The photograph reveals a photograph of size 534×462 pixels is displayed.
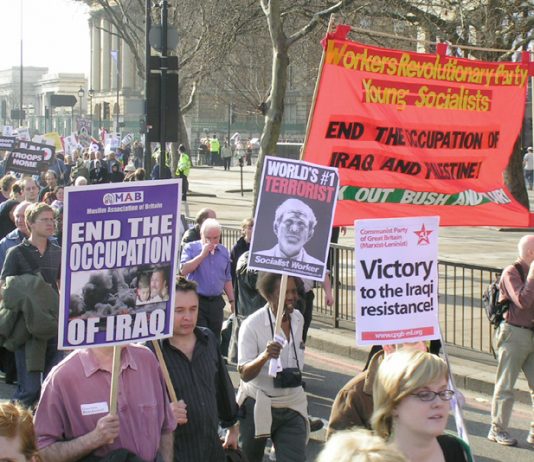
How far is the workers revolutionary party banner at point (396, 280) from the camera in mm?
5578

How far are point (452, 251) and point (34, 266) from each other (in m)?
13.4

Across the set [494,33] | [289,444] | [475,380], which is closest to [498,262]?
[494,33]

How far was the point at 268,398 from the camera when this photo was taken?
19.9 feet

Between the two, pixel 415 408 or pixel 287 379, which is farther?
pixel 287 379

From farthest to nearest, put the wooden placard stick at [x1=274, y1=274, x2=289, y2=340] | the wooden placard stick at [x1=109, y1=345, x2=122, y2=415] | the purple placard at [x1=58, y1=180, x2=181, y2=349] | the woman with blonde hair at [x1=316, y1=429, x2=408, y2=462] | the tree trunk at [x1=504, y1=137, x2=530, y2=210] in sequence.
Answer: the tree trunk at [x1=504, y1=137, x2=530, y2=210] → the wooden placard stick at [x1=274, y1=274, x2=289, y2=340] → the purple placard at [x1=58, y1=180, x2=181, y2=349] → the wooden placard stick at [x1=109, y1=345, x2=122, y2=415] → the woman with blonde hair at [x1=316, y1=429, x2=408, y2=462]

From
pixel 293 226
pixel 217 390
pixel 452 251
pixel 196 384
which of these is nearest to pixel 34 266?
Result: pixel 293 226

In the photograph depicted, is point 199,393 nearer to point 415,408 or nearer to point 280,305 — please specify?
point 280,305

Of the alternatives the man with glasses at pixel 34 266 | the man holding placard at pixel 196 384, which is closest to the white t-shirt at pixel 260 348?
the man holding placard at pixel 196 384

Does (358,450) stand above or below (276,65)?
below

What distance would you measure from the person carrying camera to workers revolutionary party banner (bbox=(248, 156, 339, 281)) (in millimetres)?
280

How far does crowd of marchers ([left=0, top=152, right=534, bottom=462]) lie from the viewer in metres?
3.84

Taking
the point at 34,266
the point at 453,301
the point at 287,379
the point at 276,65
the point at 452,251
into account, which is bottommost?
the point at 452,251

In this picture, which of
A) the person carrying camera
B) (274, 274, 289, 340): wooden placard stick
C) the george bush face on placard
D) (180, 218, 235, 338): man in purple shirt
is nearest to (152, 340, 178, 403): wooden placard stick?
(274, 274, 289, 340): wooden placard stick

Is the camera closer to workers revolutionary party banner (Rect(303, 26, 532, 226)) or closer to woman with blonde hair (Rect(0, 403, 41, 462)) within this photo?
workers revolutionary party banner (Rect(303, 26, 532, 226))
